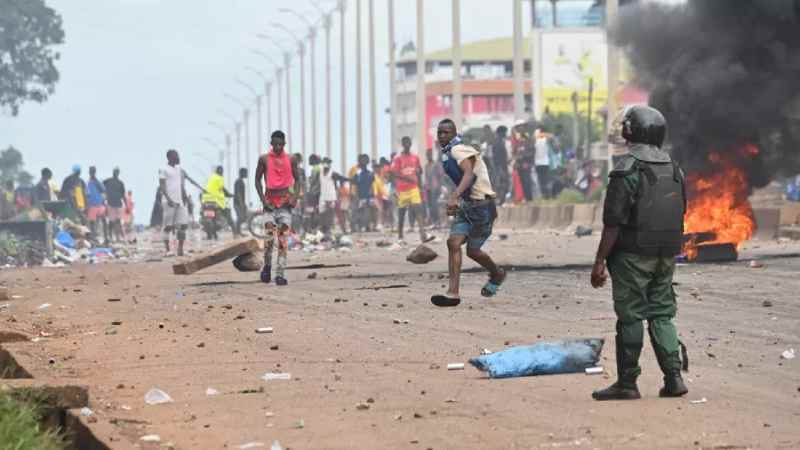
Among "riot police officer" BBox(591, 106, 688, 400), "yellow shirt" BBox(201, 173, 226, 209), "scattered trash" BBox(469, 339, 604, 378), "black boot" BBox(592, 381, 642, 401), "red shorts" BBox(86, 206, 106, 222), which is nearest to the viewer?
"black boot" BBox(592, 381, 642, 401)

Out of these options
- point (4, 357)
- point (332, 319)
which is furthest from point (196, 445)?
point (332, 319)

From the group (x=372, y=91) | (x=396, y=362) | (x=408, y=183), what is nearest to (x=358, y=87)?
(x=372, y=91)

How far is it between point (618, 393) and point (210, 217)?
3095 cm

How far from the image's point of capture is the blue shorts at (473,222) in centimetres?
1501

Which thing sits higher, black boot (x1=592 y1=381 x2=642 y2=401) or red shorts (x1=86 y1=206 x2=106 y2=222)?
black boot (x1=592 y1=381 x2=642 y2=401)

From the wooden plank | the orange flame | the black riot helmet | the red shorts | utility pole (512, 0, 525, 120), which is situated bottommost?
the red shorts

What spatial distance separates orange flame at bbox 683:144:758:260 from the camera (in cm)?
2073

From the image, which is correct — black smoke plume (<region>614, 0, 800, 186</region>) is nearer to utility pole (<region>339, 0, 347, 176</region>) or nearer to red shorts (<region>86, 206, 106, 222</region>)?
red shorts (<region>86, 206, 106, 222</region>)

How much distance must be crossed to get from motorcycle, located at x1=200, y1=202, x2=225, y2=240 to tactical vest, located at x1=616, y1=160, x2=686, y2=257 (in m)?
30.1

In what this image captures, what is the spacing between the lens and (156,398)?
30.0 feet

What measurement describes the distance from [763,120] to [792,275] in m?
4.35

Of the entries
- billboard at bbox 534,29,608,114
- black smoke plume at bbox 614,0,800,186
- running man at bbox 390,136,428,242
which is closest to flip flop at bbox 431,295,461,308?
black smoke plume at bbox 614,0,800,186

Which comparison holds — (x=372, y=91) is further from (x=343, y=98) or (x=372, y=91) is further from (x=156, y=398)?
(x=156, y=398)

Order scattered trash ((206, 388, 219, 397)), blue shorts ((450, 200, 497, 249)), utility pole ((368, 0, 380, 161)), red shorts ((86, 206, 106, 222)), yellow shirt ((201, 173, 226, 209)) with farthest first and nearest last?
utility pole ((368, 0, 380, 161)) < red shorts ((86, 206, 106, 222)) < yellow shirt ((201, 173, 226, 209)) < blue shorts ((450, 200, 497, 249)) < scattered trash ((206, 388, 219, 397))
